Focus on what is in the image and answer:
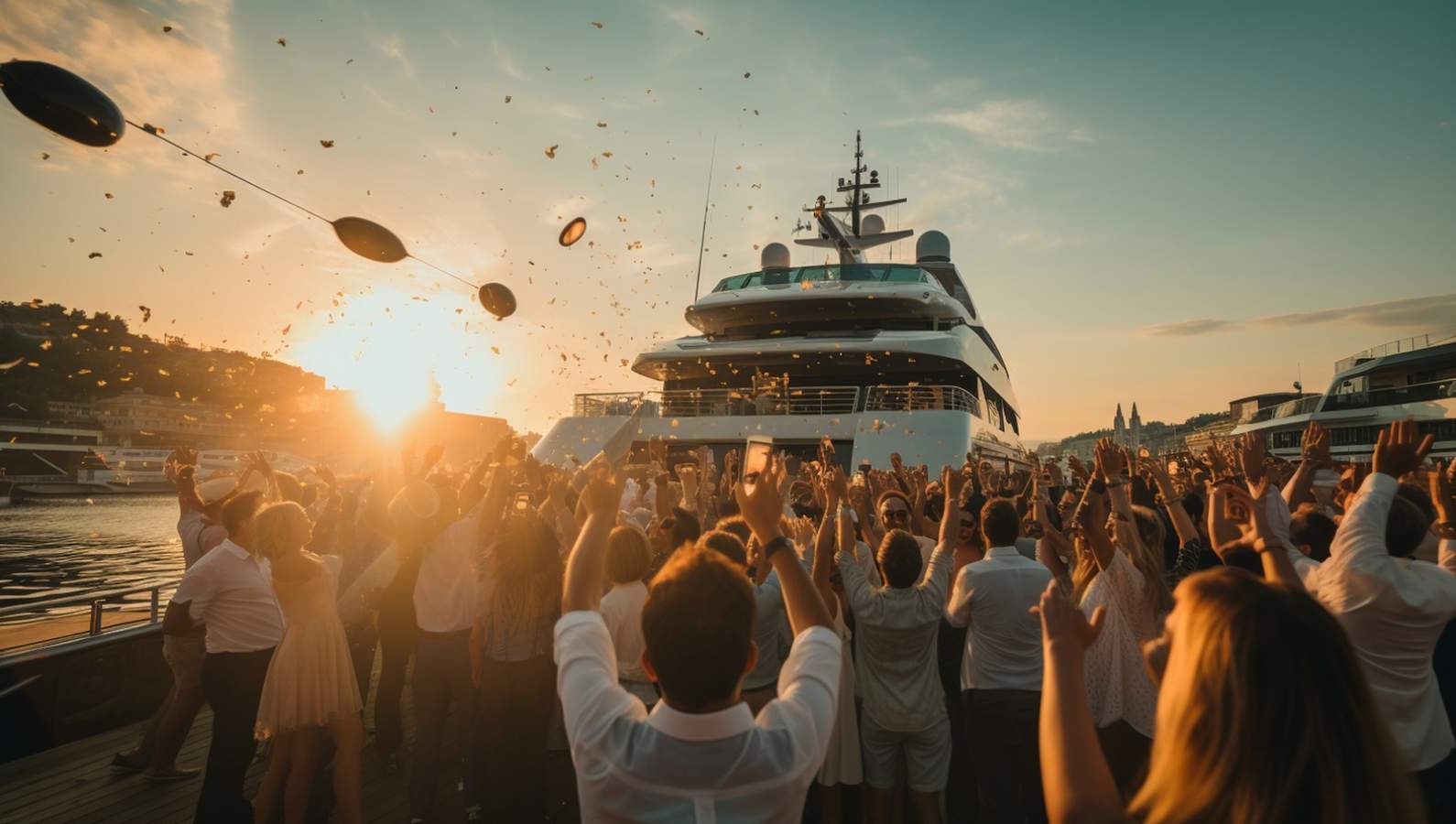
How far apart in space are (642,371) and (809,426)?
21.8 feet

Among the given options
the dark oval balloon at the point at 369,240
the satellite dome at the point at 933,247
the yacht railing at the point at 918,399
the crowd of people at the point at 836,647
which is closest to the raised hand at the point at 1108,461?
the crowd of people at the point at 836,647

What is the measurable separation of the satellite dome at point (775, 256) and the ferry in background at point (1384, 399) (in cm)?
2294

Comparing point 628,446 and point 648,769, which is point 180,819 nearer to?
point 648,769

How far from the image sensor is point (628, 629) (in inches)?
145

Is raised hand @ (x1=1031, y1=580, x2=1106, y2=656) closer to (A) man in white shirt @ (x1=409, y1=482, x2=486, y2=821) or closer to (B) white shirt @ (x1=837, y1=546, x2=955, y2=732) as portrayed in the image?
(B) white shirt @ (x1=837, y1=546, x2=955, y2=732)

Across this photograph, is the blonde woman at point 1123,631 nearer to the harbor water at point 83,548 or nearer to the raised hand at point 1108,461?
the raised hand at point 1108,461

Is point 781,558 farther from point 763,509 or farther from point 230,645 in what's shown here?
point 230,645

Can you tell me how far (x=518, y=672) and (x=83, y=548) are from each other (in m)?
42.7

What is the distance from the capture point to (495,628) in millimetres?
3967

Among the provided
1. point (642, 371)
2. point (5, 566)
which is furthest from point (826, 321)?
point (5, 566)

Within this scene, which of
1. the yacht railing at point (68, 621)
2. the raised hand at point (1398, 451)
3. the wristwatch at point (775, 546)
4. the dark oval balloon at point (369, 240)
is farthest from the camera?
the dark oval balloon at point (369, 240)

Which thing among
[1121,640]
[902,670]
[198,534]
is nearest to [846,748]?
[902,670]

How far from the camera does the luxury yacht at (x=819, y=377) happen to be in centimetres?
1716

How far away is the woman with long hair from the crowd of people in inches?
0.7
